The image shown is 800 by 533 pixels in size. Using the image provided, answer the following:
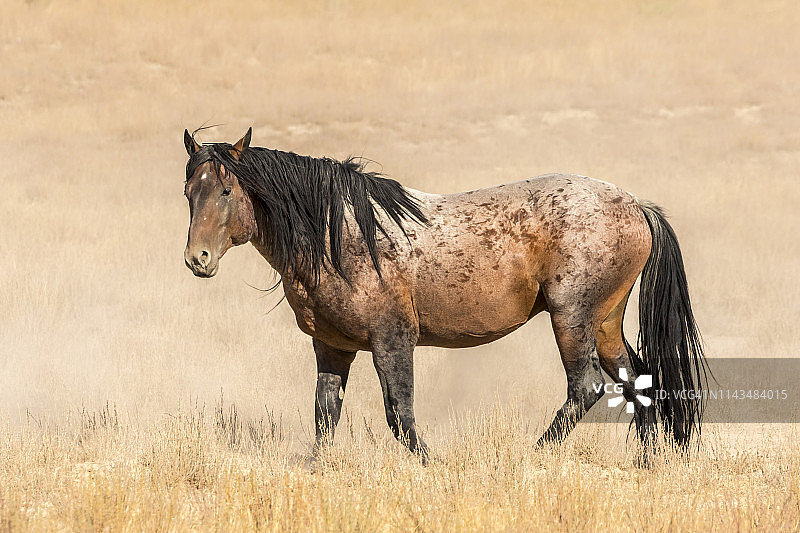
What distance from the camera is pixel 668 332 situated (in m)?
6.34

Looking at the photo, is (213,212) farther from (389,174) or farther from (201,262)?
(389,174)

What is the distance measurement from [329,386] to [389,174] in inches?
471

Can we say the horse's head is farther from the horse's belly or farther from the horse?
the horse's belly

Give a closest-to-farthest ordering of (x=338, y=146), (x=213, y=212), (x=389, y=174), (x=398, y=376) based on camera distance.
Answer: (x=213, y=212), (x=398, y=376), (x=389, y=174), (x=338, y=146)

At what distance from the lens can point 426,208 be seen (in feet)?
19.8

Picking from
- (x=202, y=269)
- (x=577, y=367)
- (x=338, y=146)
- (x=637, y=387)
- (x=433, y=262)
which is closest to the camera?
(x=202, y=269)

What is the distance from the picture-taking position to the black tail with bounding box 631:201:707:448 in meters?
6.21

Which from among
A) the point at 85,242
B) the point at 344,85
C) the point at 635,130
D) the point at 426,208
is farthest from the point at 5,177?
the point at 635,130

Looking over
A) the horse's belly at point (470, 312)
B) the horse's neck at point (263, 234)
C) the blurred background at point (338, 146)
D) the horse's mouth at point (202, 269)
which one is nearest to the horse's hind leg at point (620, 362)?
the horse's belly at point (470, 312)

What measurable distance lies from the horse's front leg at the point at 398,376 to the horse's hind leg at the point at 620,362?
161 cm

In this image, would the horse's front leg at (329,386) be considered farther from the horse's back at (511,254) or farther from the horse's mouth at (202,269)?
the horse's mouth at (202,269)

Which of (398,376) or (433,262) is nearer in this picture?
(398,376)

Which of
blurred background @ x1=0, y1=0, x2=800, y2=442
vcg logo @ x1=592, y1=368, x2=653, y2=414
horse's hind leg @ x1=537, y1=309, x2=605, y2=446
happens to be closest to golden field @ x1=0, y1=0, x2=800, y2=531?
blurred background @ x1=0, y1=0, x2=800, y2=442

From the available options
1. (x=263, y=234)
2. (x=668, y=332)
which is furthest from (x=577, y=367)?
(x=263, y=234)
